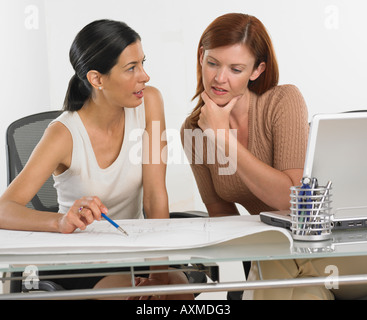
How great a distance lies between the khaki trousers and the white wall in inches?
106

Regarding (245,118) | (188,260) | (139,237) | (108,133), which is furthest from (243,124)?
(188,260)

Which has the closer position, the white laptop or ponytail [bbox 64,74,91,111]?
the white laptop

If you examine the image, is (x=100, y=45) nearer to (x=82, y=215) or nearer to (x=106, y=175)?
(x=106, y=175)

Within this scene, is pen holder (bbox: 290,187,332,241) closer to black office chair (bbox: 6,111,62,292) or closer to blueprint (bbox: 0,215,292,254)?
blueprint (bbox: 0,215,292,254)

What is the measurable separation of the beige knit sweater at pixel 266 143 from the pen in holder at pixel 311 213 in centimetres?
63

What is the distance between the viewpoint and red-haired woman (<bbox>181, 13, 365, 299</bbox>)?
1.54m

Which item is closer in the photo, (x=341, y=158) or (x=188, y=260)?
(x=188, y=260)

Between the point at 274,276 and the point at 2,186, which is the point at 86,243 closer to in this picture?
the point at 274,276

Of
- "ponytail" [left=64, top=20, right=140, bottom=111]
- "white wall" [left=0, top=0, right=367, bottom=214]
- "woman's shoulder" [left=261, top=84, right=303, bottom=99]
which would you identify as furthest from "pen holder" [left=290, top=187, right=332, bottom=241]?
"white wall" [left=0, top=0, right=367, bottom=214]

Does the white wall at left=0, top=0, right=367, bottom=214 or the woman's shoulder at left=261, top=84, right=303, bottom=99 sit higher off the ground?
the white wall at left=0, top=0, right=367, bottom=214

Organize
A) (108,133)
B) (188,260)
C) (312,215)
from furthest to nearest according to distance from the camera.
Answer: (108,133) < (312,215) < (188,260)

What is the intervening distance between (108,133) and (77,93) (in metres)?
0.16

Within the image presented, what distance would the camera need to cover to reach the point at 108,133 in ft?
5.84
